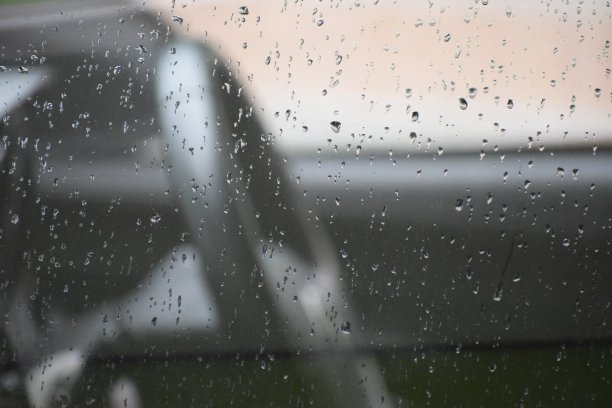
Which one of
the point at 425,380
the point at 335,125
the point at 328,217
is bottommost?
the point at 425,380

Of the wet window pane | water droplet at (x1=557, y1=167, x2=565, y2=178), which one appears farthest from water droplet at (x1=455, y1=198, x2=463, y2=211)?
→ water droplet at (x1=557, y1=167, x2=565, y2=178)

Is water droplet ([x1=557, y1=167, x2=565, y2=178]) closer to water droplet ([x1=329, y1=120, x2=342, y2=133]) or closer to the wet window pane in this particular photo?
the wet window pane

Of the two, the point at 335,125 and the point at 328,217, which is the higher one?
the point at 335,125

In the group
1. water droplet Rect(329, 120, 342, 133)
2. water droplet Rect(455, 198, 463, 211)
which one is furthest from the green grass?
water droplet Rect(329, 120, 342, 133)

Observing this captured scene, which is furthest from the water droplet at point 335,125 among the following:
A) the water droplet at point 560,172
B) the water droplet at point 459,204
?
the water droplet at point 560,172

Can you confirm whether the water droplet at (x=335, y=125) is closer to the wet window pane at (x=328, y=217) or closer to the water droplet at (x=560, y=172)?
the wet window pane at (x=328, y=217)

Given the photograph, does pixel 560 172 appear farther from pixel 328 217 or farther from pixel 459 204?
pixel 328 217

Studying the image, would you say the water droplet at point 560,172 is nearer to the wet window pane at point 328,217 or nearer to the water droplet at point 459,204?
the wet window pane at point 328,217

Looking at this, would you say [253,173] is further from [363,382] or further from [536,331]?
[536,331]

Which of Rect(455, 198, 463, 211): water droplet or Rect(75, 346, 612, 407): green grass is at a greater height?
Rect(455, 198, 463, 211): water droplet

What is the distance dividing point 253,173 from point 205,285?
153mm

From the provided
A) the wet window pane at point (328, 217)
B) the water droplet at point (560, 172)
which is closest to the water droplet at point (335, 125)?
the wet window pane at point (328, 217)

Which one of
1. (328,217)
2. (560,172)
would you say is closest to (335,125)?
(328,217)

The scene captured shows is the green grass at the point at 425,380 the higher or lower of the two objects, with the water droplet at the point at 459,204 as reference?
lower
